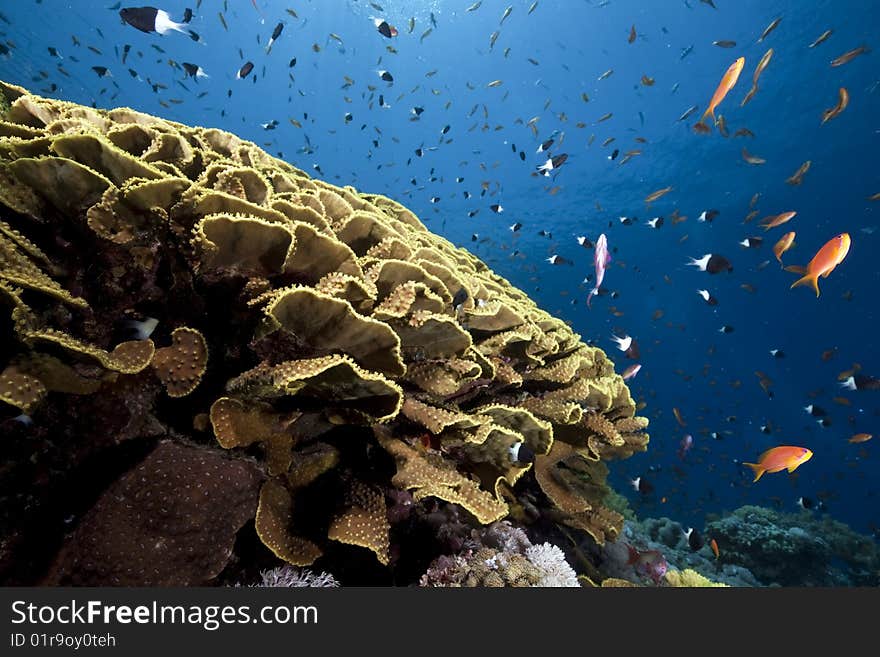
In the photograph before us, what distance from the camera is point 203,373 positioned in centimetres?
202

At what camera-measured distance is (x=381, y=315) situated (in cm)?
208

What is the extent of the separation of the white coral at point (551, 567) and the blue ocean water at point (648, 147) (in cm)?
1569

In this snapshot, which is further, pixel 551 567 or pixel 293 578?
pixel 551 567

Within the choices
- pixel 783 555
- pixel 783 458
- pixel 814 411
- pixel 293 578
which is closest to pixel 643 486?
pixel 783 458

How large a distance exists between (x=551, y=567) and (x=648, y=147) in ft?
159

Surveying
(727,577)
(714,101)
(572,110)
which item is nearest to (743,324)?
(572,110)

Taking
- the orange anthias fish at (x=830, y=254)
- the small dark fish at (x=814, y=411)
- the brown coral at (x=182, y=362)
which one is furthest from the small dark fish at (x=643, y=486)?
the small dark fish at (x=814, y=411)

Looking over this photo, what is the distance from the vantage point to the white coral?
268cm

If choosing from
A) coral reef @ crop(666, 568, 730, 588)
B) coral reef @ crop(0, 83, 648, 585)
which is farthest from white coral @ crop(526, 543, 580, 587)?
coral reef @ crop(666, 568, 730, 588)

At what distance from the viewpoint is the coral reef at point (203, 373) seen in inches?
70.5

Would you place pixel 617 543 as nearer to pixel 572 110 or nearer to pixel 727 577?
pixel 727 577

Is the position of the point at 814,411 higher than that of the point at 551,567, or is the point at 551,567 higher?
the point at 814,411

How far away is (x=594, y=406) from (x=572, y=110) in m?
53.4

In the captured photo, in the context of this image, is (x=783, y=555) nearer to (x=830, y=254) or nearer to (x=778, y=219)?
(x=778, y=219)
